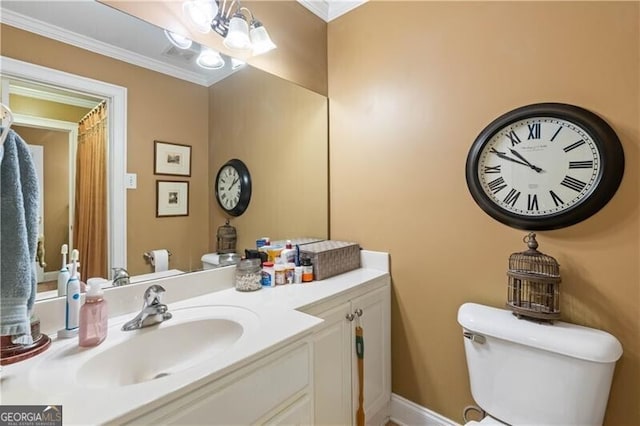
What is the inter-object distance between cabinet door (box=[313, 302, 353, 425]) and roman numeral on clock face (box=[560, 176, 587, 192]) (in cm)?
100

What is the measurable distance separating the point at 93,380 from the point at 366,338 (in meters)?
1.09

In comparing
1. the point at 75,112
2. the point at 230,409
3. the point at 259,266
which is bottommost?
the point at 230,409

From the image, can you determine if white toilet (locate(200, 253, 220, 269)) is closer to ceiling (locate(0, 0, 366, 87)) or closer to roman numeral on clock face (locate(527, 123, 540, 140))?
ceiling (locate(0, 0, 366, 87))

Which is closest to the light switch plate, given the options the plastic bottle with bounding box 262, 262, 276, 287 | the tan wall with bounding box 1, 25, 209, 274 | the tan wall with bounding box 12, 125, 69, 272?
the tan wall with bounding box 1, 25, 209, 274

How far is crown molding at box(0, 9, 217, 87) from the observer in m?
0.91

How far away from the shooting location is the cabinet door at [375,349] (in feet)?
4.69

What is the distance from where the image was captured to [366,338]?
1.45 meters

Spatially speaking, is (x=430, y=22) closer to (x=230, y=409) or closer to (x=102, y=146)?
(x=102, y=146)

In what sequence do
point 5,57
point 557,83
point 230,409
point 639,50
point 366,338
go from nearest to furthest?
point 230,409, point 5,57, point 639,50, point 557,83, point 366,338

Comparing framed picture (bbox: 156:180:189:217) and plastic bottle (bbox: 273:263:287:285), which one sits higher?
framed picture (bbox: 156:180:189:217)

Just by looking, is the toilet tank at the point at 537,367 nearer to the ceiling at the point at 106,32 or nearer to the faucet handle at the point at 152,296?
the faucet handle at the point at 152,296

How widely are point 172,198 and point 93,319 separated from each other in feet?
1.86

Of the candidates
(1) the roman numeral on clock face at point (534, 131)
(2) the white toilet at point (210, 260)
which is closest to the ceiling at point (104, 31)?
(2) the white toilet at point (210, 260)

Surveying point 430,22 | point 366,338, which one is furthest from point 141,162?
point 430,22
